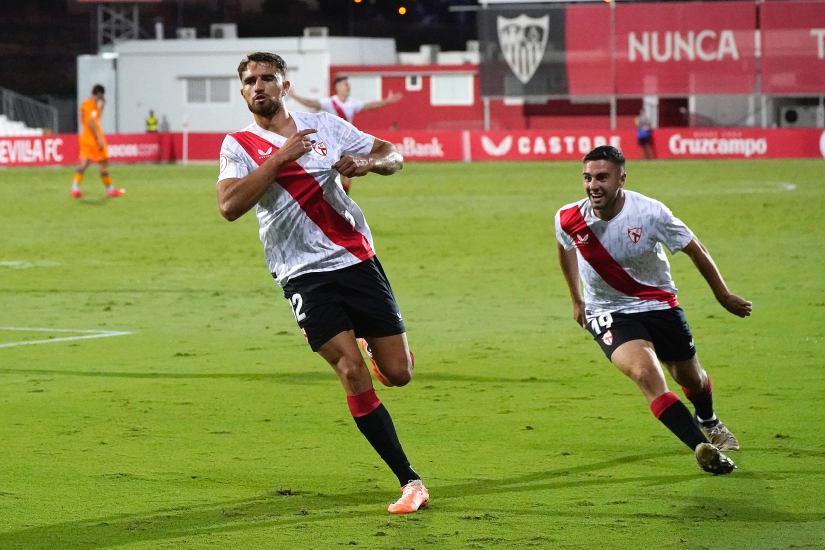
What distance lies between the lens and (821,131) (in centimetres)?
4025

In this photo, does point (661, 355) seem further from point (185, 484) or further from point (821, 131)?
point (821, 131)

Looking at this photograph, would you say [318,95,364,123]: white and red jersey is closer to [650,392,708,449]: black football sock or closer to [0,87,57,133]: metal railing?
[650,392,708,449]: black football sock

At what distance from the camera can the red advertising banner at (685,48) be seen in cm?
4653

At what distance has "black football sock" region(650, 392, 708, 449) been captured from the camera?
6.46 meters

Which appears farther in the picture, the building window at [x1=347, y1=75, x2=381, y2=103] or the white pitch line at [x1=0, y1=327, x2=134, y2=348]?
the building window at [x1=347, y1=75, x2=381, y2=103]

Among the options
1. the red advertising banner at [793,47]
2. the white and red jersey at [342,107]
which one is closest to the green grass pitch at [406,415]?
the white and red jersey at [342,107]

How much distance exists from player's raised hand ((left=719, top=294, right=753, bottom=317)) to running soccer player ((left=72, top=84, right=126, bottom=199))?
67.2 feet

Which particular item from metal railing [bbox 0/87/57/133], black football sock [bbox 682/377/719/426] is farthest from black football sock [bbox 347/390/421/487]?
metal railing [bbox 0/87/57/133]

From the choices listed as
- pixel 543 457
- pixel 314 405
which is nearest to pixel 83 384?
pixel 314 405

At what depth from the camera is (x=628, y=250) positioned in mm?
6883

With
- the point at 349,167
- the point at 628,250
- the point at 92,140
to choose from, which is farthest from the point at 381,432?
the point at 92,140

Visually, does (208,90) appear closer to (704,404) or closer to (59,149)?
(59,149)

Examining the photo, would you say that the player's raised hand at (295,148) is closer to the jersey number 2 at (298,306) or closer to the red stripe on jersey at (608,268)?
the jersey number 2 at (298,306)

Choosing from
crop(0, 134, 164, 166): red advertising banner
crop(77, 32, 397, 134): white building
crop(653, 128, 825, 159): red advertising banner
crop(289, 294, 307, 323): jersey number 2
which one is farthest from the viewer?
crop(77, 32, 397, 134): white building
